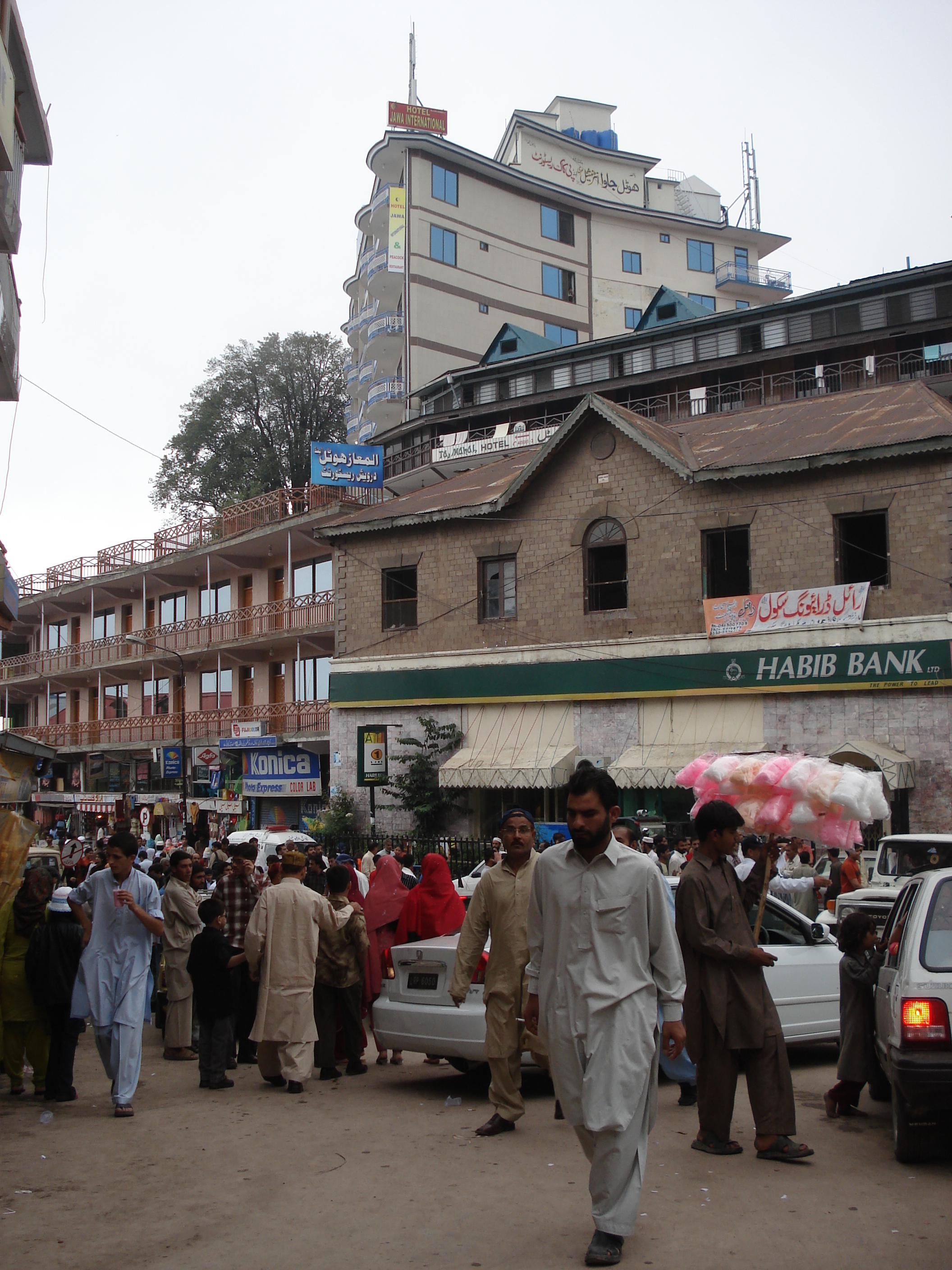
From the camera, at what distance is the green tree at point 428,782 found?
28766mm

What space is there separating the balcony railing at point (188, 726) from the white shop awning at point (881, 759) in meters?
16.0

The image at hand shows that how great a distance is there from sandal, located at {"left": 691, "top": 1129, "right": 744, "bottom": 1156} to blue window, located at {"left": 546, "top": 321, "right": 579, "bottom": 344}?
5466 centimetres

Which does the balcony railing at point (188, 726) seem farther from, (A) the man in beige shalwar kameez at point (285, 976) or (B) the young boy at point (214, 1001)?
(A) the man in beige shalwar kameez at point (285, 976)

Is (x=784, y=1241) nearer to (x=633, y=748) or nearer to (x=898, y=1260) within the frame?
(x=898, y=1260)

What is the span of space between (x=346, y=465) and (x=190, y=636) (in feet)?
29.6

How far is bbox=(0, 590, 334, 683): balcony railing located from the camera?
38875mm

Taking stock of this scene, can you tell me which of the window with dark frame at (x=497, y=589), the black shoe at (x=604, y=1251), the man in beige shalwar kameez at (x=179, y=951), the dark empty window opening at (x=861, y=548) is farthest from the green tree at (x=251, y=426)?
the black shoe at (x=604, y=1251)

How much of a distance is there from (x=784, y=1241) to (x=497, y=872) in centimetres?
299

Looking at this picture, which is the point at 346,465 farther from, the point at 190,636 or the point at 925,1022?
the point at 925,1022

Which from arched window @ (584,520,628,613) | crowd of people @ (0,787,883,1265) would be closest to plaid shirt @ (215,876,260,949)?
crowd of people @ (0,787,883,1265)

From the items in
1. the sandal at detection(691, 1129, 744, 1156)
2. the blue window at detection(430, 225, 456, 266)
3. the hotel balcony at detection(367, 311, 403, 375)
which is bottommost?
the sandal at detection(691, 1129, 744, 1156)

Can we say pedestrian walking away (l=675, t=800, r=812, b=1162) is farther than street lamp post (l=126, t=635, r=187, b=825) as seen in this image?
No

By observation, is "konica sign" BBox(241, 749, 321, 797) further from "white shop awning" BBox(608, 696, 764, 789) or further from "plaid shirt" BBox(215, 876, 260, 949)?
"plaid shirt" BBox(215, 876, 260, 949)

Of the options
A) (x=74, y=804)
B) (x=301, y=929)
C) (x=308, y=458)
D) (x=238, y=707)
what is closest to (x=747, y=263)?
(x=308, y=458)
